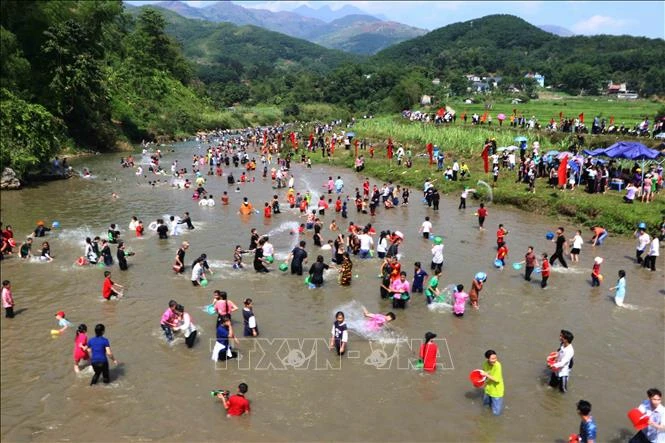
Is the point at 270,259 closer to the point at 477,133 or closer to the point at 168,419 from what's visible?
the point at 168,419

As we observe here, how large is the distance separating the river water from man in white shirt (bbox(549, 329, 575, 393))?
0.97 ft

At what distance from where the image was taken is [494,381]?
9.99 m

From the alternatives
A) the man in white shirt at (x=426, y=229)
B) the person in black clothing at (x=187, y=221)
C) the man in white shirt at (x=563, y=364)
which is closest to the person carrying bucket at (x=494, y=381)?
the man in white shirt at (x=563, y=364)

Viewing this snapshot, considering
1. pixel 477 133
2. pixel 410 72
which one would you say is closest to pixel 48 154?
pixel 477 133

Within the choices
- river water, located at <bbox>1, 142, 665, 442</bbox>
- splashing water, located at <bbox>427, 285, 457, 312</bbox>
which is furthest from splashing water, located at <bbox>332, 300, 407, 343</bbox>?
splashing water, located at <bbox>427, 285, 457, 312</bbox>

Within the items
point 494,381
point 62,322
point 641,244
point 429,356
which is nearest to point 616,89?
point 641,244

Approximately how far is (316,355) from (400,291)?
370 centimetres

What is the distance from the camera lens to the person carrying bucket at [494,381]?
32.5ft

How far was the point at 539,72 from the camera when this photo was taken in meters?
165

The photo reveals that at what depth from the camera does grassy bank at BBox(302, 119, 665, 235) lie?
79.3ft

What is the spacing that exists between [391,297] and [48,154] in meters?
24.6

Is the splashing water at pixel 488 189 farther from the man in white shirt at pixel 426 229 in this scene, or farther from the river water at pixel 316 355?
the man in white shirt at pixel 426 229

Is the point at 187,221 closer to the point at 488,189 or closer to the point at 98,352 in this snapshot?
the point at 98,352

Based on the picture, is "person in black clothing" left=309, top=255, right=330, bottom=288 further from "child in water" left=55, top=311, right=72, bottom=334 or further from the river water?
"child in water" left=55, top=311, right=72, bottom=334
